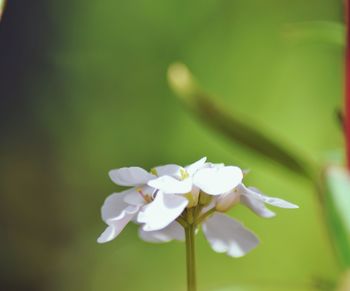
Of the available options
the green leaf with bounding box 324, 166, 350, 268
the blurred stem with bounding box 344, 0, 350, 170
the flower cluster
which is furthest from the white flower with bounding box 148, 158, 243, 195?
the blurred stem with bounding box 344, 0, 350, 170

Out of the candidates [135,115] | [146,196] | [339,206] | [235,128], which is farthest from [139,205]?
[135,115]

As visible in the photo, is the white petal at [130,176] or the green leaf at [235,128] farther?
the green leaf at [235,128]

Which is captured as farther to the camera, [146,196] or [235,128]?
[235,128]

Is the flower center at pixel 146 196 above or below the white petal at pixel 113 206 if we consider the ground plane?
above

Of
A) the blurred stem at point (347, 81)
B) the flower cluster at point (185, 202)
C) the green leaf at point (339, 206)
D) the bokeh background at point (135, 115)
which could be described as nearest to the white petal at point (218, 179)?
the flower cluster at point (185, 202)

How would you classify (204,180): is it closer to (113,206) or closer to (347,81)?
(113,206)

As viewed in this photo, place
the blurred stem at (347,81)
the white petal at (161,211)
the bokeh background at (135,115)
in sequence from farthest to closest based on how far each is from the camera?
the bokeh background at (135,115), the blurred stem at (347,81), the white petal at (161,211)

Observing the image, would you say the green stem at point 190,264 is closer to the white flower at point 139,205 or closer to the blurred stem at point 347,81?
the white flower at point 139,205

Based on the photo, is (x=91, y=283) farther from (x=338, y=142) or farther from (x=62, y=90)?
(x=338, y=142)
